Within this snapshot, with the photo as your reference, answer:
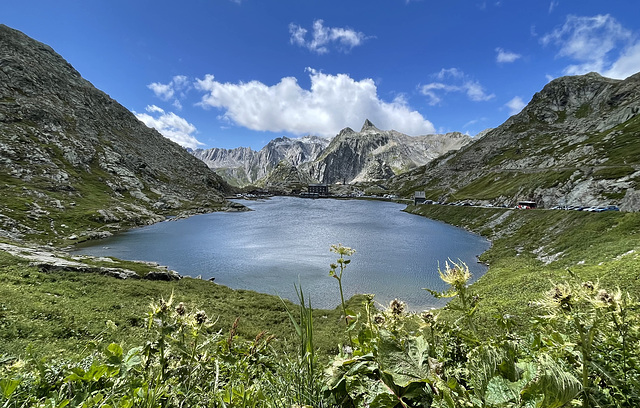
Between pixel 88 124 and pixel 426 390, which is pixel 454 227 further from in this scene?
pixel 88 124

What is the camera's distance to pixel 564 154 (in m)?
120

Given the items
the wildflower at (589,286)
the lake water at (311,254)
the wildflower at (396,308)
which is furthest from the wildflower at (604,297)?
the lake water at (311,254)

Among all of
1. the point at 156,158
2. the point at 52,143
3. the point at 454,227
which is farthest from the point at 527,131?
the point at 52,143

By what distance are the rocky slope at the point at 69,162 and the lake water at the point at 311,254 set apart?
15.6 meters

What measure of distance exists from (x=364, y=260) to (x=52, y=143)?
153791 millimetres

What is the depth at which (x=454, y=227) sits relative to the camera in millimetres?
78500

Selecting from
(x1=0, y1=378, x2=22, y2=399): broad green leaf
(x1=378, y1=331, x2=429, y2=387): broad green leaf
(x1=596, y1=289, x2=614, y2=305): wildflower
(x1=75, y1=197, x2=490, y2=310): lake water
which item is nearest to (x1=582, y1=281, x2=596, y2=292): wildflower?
(x1=596, y1=289, x2=614, y2=305): wildflower

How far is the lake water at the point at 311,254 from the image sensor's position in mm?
35031

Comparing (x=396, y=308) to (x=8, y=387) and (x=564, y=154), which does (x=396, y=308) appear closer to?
(x=8, y=387)

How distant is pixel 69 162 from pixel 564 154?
217154mm

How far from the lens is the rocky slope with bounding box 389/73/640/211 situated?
70.6 m

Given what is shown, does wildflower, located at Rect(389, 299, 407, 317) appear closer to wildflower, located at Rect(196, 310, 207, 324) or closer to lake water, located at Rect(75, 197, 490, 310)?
wildflower, located at Rect(196, 310, 207, 324)

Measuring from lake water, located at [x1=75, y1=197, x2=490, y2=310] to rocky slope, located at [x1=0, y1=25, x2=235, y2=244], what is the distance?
15590 mm

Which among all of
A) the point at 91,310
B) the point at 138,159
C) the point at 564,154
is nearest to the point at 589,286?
the point at 91,310
